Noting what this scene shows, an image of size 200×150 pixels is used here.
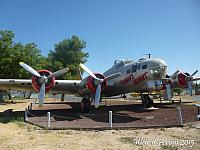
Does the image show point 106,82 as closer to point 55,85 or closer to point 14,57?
point 55,85

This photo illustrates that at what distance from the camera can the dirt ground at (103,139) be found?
9.09 metres

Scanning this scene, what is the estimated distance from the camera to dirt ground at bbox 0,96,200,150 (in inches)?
358

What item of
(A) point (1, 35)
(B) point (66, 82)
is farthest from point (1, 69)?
(B) point (66, 82)

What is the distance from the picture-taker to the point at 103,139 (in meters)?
10.3

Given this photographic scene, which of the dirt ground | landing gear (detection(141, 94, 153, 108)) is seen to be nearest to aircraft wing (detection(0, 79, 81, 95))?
the dirt ground

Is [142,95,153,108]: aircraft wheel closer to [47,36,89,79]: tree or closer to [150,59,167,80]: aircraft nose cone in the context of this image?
[150,59,167,80]: aircraft nose cone

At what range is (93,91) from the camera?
18.4 metres

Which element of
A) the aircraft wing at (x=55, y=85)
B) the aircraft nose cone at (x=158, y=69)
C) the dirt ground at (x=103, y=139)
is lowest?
the dirt ground at (x=103, y=139)

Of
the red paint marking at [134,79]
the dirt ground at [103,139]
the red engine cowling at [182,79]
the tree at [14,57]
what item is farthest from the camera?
the tree at [14,57]

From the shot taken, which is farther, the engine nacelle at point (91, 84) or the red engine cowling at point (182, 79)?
the red engine cowling at point (182, 79)

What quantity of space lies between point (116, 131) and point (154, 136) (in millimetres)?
2109

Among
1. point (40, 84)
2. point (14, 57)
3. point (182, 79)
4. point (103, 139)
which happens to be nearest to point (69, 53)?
point (14, 57)

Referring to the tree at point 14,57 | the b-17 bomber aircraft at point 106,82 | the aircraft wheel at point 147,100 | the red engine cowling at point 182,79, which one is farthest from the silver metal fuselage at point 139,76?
the tree at point 14,57

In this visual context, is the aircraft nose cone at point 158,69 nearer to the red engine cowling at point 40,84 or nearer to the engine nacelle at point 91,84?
the engine nacelle at point 91,84
